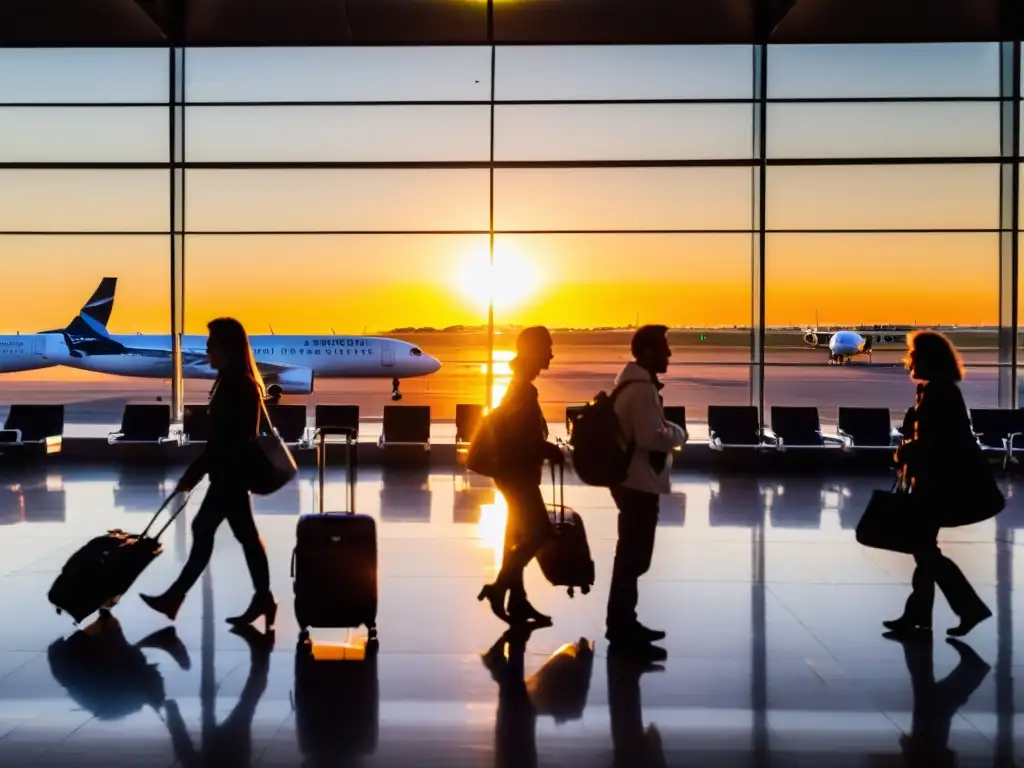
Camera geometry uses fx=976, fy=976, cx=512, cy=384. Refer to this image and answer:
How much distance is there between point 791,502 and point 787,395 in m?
23.4

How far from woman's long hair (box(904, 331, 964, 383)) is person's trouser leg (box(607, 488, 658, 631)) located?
1470mm

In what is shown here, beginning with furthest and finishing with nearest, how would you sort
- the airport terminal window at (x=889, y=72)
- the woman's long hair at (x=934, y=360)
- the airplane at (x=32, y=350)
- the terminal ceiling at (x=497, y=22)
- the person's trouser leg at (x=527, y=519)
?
the airplane at (x=32, y=350) → the airport terminal window at (x=889, y=72) → the terminal ceiling at (x=497, y=22) → the person's trouser leg at (x=527, y=519) → the woman's long hair at (x=934, y=360)

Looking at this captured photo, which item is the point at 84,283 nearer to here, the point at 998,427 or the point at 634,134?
the point at 634,134

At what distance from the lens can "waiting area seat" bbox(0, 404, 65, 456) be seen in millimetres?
12547

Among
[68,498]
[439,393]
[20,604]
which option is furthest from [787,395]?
[20,604]

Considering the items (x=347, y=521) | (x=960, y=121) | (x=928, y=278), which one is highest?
(x=960, y=121)

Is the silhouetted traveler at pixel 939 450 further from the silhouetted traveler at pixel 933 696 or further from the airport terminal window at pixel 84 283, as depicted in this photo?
the airport terminal window at pixel 84 283

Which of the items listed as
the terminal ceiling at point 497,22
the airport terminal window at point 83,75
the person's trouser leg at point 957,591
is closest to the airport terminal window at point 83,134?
the airport terminal window at point 83,75

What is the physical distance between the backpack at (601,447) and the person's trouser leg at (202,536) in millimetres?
1901

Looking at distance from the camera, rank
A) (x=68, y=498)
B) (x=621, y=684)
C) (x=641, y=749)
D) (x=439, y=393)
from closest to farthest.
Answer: (x=641, y=749), (x=621, y=684), (x=68, y=498), (x=439, y=393)

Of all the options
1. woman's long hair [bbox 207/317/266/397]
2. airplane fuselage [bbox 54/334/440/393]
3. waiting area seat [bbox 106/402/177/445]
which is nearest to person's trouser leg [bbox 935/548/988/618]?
woman's long hair [bbox 207/317/266/397]

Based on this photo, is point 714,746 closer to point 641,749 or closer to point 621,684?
point 641,749

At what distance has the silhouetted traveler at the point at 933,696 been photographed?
139 inches

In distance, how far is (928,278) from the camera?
63.1 ft
